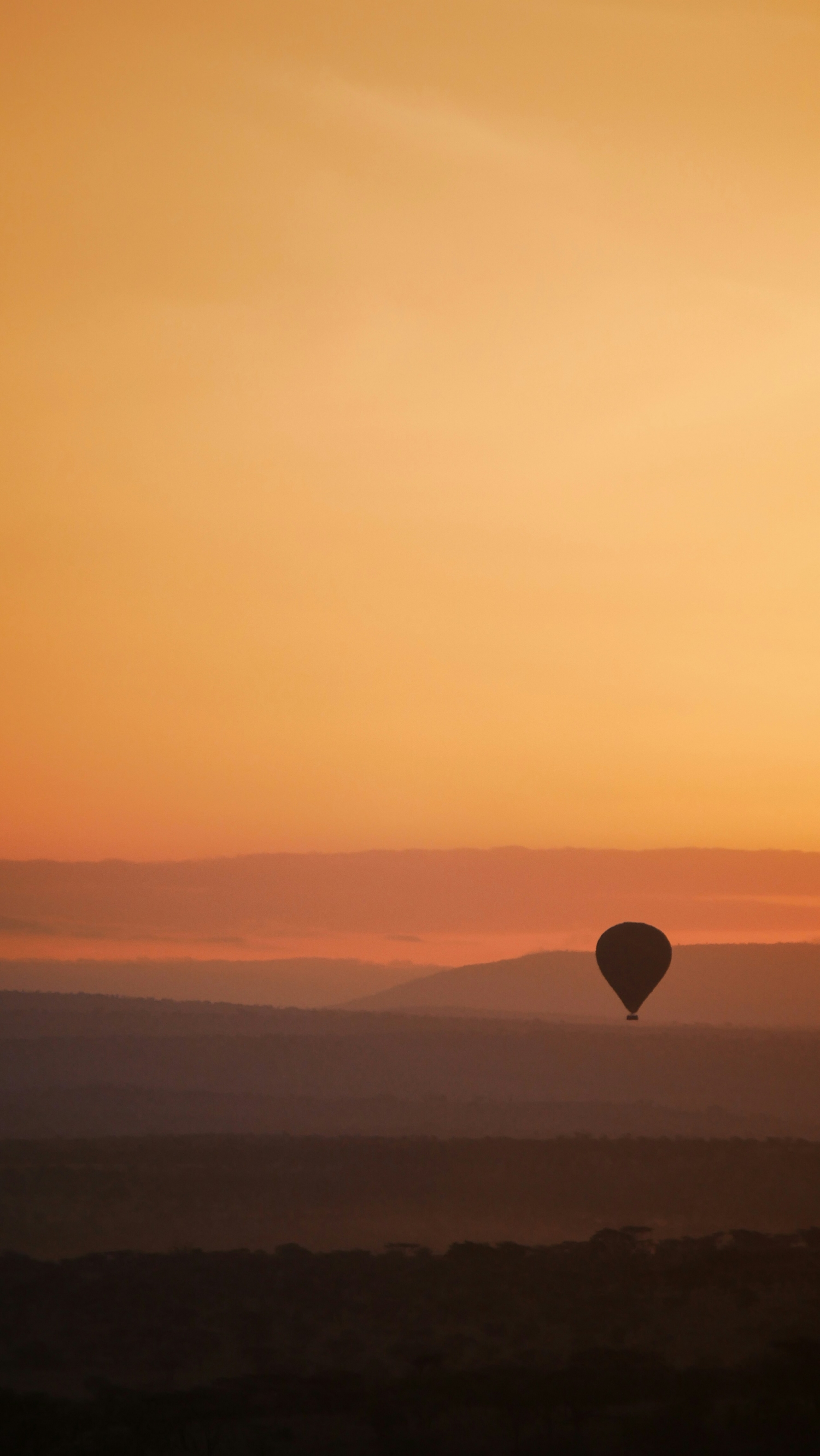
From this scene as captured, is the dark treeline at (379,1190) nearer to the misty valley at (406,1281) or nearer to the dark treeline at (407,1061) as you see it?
the misty valley at (406,1281)

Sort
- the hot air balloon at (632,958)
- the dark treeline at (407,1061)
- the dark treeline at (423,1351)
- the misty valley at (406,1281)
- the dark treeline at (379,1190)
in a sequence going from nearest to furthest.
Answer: the dark treeline at (423,1351)
the misty valley at (406,1281)
the dark treeline at (379,1190)
the hot air balloon at (632,958)
the dark treeline at (407,1061)

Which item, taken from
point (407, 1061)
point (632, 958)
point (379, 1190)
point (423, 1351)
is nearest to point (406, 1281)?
point (423, 1351)

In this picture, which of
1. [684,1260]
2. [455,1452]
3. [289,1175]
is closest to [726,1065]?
[289,1175]

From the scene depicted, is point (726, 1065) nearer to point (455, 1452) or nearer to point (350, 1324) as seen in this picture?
point (350, 1324)

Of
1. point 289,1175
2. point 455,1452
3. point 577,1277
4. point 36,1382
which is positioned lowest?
point 455,1452

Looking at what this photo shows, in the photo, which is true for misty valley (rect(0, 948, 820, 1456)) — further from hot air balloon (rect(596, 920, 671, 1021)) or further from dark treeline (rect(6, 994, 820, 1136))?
dark treeline (rect(6, 994, 820, 1136))

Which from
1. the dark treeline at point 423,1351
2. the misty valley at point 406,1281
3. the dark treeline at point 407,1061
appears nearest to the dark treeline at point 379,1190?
the misty valley at point 406,1281
